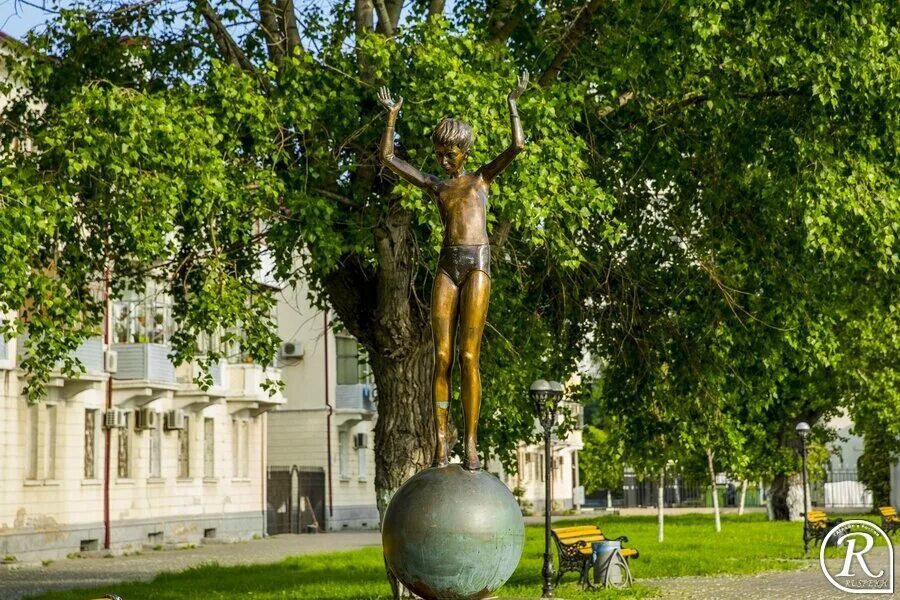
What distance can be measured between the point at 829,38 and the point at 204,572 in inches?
650

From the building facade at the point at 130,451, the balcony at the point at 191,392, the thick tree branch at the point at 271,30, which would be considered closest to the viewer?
the thick tree branch at the point at 271,30

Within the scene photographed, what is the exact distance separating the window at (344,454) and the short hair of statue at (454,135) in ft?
146

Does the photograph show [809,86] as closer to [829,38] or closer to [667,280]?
[829,38]

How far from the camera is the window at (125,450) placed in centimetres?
3916

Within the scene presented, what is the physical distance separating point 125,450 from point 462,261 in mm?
30309

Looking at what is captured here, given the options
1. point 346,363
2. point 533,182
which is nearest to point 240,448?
point 346,363

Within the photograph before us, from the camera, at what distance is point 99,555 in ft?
120

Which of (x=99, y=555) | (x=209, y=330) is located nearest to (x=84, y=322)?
(x=209, y=330)

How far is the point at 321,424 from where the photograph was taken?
2120 inches

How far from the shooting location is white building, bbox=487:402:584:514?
239ft

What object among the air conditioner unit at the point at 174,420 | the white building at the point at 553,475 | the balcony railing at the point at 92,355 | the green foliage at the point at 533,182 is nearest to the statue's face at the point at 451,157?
the green foliage at the point at 533,182

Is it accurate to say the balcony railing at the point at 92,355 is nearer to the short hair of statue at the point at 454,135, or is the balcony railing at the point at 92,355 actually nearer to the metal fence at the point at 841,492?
the short hair of statue at the point at 454,135

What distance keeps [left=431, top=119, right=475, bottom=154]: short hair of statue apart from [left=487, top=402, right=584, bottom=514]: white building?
187 feet

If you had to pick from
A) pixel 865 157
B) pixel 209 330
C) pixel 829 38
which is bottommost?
pixel 209 330
